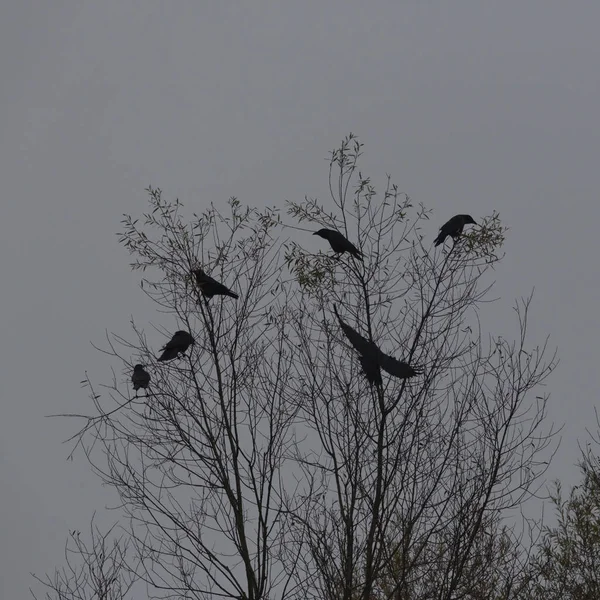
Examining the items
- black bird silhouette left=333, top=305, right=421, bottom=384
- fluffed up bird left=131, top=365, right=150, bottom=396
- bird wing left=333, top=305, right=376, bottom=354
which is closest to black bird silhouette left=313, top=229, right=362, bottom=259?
bird wing left=333, top=305, right=376, bottom=354

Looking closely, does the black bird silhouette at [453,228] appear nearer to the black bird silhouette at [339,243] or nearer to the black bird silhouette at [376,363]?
the black bird silhouette at [339,243]

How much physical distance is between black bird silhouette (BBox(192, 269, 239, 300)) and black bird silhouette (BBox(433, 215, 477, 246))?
2147mm

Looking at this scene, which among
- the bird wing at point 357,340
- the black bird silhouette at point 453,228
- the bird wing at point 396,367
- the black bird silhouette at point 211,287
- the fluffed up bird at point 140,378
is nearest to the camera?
the bird wing at point 396,367

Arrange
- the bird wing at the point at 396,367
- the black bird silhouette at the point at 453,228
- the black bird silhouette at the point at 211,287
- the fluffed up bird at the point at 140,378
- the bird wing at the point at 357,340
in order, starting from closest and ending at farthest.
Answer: the bird wing at the point at 396,367
the bird wing at the point at 357,340
the fluffed up bird at the point at 140,378
the black bird silhouette at the point at 211,287
the black bird silhouette at the point at 453,228

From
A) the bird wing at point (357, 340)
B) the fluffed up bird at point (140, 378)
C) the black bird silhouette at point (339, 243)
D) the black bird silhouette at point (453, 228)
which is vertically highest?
the black bird silhouette at point (453, 228)

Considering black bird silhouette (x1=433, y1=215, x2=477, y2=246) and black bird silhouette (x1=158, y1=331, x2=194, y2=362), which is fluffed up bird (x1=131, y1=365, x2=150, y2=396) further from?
black bird silhouette (x1=433, y1=215, x2=477, y2=246)

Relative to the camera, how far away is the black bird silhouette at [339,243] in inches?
332

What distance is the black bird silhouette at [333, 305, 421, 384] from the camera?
754cm

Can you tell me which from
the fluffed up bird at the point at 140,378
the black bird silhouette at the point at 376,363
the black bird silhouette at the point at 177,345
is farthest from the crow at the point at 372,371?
the fluffed up bird at the point at 140,378

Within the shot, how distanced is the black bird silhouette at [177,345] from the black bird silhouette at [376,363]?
1526 mm

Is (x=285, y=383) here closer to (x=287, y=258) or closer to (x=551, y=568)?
(x=287, y=258)

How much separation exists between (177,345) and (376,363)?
6.14 feet

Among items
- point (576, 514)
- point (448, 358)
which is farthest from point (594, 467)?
point (448, 358)

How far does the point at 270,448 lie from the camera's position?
24.3ft
